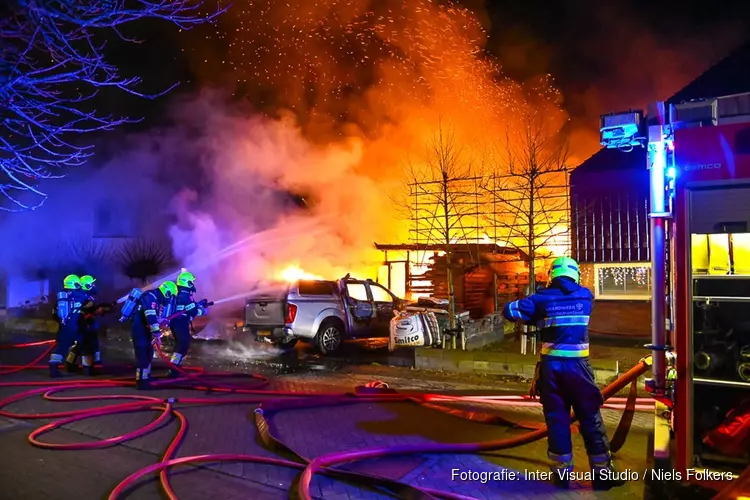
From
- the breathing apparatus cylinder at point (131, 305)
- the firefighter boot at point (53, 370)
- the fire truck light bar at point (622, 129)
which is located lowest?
the firefighter boot at point (53, 370)

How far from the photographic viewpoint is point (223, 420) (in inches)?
236

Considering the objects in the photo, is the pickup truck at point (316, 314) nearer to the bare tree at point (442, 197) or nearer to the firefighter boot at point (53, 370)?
the bare tree at point (442, 197)

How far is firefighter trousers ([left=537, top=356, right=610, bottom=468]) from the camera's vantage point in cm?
407

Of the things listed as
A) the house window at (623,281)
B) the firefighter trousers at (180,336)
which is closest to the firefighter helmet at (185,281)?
the firefighter trousers at (180,336)

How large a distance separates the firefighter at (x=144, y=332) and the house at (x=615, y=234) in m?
8.85

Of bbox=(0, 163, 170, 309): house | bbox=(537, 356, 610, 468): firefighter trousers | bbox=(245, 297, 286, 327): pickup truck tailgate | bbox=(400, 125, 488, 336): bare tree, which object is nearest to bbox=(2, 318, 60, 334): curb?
bbox=(0, 163, 170, 309): house

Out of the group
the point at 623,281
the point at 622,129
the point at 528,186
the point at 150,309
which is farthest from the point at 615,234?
the point at 150,309

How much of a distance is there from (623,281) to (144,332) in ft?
31.6

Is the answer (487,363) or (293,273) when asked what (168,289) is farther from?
(293,273)

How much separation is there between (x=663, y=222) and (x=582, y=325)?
0.95 meters

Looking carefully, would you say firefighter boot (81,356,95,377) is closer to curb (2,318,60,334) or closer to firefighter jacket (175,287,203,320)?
firefighter jacket (175,287,203,320)

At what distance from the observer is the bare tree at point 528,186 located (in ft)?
40.8

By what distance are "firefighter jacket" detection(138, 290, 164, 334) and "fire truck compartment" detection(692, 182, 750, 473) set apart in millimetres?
6483

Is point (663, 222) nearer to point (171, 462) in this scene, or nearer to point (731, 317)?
point (731, 317)
